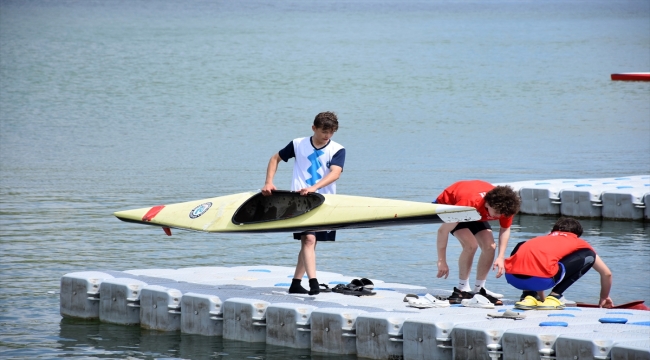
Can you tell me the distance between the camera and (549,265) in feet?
35.2

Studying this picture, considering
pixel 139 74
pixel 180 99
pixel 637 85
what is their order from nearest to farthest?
pixel 180 99 < pixel 637 85 < pixel 139 74

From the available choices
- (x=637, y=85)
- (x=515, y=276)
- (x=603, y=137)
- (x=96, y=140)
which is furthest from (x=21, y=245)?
(x=637, y=85)

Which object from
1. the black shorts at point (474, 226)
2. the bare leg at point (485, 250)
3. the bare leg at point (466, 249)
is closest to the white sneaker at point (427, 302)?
the bare leg at point (466, 249)

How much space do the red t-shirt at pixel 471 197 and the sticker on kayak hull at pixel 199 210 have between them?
2.91 meters

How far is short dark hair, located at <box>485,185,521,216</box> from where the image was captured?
10.7 m

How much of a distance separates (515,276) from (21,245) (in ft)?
33.8

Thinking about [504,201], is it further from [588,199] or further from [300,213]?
[588,199]

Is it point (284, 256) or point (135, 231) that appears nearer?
point (284, 256)

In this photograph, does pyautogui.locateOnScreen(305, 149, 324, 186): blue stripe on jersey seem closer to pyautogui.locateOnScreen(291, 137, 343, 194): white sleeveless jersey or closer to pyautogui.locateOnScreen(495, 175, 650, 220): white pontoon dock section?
pyautogui.locateOnScreen(291, 137, 343, 194): white sleeveless jersey

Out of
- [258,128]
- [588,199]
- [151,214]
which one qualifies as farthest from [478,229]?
[258,128]

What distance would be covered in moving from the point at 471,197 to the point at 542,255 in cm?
85

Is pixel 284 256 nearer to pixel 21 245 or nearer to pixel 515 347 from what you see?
pixel 21 245

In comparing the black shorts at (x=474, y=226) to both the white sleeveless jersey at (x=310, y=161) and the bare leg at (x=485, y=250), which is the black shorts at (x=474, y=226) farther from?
the white sleeveless jersey at (x=310, y=161)

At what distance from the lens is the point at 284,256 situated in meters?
18.3
